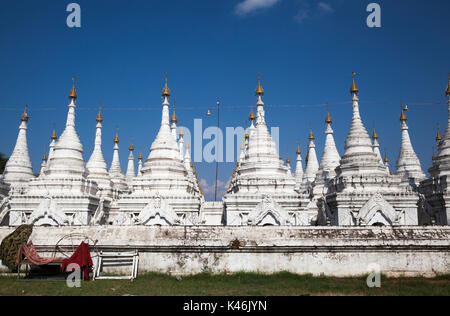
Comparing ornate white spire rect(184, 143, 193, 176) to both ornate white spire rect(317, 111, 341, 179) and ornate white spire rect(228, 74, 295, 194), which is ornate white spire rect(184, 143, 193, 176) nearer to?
ornate white spire rect(317, 111, 341, 179)

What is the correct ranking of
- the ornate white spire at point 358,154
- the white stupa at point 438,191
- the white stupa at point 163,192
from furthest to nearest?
the ornate white spire at point 358,154 → the white stupa at point 438,191 → the white stupa at point 163,192

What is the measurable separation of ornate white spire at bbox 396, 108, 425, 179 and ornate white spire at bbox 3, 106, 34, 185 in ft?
110

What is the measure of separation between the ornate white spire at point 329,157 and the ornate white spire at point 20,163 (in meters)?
25.8

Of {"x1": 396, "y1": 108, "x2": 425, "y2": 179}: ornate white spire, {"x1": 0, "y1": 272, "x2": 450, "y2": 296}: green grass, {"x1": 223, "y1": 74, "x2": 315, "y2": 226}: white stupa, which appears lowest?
{"x1": 0, "y1": 272, "x2": 450, "y2": 296}: green grass

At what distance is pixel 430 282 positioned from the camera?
9.99 metres

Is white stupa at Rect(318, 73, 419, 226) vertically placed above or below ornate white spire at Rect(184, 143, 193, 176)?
below

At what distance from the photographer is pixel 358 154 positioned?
1062 inches

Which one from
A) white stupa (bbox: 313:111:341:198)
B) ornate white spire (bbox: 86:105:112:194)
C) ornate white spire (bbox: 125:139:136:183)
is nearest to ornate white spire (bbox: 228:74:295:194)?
white stupa (bbox: 313:111:341:198)

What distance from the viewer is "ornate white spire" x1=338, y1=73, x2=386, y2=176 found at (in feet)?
85.9

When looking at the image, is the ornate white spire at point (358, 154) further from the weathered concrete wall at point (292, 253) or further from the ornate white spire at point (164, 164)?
the weathered concrete wall at point (292, 253)

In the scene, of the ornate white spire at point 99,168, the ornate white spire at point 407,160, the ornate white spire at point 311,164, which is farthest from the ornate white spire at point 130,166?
the ornate white spire at point 407,160

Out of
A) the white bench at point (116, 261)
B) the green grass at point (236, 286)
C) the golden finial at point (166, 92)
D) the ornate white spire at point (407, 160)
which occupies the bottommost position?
the green grass at point (236, 286)

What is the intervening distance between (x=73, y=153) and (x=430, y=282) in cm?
2524

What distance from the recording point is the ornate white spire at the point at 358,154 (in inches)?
1031
